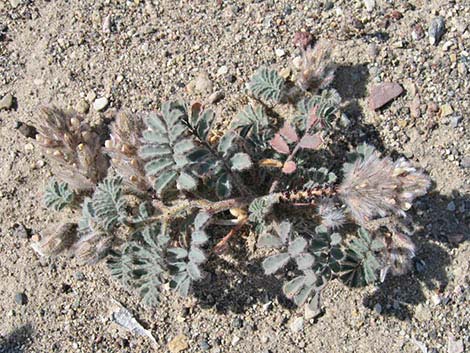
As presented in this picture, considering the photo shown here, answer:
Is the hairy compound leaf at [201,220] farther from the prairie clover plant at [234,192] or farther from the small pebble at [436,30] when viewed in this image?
the small pebble at [436,30]

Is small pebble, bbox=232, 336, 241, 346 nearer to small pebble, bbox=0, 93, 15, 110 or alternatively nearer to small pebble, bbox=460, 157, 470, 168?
small pebble, bbox=460, 157, 470, 168

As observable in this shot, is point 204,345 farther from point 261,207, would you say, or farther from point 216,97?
point 216,97

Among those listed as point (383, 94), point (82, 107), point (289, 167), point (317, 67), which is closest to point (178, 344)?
point (289, 167)

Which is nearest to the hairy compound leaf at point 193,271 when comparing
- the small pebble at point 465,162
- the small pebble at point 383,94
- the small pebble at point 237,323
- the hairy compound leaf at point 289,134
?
the small pebble at point 237,323

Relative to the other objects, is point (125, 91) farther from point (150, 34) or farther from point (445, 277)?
point (445, 277)

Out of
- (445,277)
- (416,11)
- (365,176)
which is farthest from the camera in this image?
(416,11)

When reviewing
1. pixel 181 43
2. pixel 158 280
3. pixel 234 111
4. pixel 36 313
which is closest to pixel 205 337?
pixel 158 280
